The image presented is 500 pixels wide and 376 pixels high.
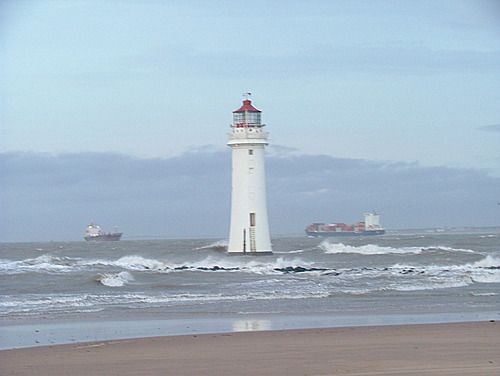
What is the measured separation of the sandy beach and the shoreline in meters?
0.68

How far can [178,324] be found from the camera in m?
14.0

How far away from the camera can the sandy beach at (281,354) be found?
924cm

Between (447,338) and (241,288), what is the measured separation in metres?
11.4

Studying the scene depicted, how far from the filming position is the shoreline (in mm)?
12308

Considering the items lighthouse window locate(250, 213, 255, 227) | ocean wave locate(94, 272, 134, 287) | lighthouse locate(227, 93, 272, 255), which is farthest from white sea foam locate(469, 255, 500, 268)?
ocean wave locate(94, 272, 134, 287)

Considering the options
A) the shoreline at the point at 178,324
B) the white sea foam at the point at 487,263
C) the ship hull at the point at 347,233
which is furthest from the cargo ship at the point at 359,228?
the shoreline at the point at 178,324

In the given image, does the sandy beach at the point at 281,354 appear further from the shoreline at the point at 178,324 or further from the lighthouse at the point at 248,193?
the lighthouse at the point at 248,193

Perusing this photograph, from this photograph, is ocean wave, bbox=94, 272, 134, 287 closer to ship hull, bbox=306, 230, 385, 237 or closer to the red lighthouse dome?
the red lighthouse dome

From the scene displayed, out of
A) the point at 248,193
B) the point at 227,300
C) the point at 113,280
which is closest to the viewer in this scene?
the point at 227,300

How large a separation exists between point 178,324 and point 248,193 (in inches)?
683

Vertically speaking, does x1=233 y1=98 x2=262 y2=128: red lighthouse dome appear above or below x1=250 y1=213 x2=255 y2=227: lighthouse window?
above

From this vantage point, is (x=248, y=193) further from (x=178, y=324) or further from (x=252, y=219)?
(x=178, y=324)

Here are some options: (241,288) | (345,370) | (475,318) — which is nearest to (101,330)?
(345,370)

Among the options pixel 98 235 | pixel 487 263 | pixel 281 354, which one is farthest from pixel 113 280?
pixel 98 235
